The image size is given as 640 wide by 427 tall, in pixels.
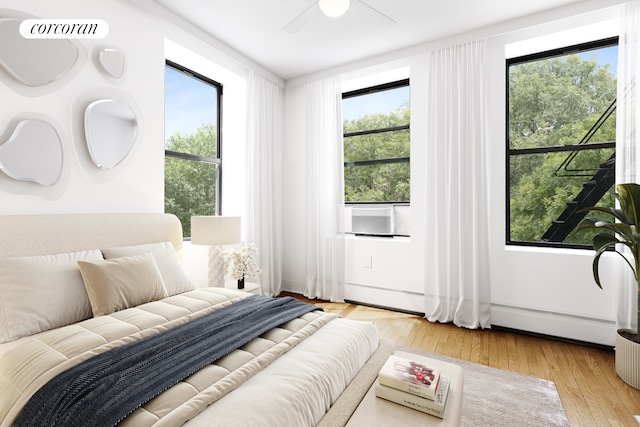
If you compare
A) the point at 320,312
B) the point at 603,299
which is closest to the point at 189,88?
the point at 320,312

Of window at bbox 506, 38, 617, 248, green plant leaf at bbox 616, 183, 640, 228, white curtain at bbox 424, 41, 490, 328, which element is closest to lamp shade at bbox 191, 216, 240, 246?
white curtain at bbox 424, 41, 490, 328

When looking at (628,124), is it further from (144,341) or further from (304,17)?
(144,341)

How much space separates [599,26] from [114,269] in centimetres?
417

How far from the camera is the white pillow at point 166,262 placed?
85.9 inches

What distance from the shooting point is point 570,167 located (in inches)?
119

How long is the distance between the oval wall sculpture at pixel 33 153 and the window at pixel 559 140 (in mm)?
3756

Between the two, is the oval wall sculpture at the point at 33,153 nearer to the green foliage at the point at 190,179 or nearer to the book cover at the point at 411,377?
the green foliage at the point at 190,179

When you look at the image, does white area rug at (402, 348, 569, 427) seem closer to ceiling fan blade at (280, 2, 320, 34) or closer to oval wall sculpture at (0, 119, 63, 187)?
ceiling fan blade at (280, 2, 320, 34)

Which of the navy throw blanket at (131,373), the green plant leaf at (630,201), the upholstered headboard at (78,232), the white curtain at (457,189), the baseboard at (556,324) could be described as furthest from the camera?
the white curtain at (457,189)

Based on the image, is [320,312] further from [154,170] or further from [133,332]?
[154,170]

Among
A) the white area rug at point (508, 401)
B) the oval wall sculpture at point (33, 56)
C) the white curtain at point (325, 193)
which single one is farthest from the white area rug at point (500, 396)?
the oval wall sculpture at point (33, 56)

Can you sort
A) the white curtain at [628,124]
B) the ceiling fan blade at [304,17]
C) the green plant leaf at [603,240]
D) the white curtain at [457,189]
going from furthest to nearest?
1. the white curtain at [457,189]
2. the white curtain at [628,124]
3. the ceiling fan blade at [304,17]
4. the green plant leaf at [603,240]

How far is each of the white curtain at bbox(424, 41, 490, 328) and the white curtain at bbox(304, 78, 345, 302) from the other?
1.07 metres

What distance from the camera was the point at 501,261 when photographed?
9.95 feet
